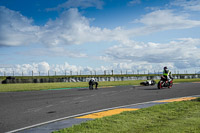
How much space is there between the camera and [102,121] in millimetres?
5691

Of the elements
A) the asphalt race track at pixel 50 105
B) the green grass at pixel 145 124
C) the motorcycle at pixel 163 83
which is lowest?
the asphalt race track at pixel 50 105

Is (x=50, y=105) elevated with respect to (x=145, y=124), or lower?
lower

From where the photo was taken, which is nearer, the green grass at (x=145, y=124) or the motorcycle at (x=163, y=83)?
the green grass at (x=145, y=124)

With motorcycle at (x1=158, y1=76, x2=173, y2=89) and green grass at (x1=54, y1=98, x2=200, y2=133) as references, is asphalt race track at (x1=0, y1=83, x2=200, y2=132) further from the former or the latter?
motorcycle at (x1=158, y1=76, x2=173, y2=89)

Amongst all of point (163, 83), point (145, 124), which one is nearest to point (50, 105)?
point (145, 124)

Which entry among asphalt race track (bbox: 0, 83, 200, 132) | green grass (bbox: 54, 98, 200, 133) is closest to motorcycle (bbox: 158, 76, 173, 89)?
asphalt race track (bbox: 0, 83, 200, 132)

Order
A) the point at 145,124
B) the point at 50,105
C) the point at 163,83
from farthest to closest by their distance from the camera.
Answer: the point at 163,83 → the point at 50,105 → the point at 145,124

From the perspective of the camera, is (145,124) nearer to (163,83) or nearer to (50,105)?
(50,105)

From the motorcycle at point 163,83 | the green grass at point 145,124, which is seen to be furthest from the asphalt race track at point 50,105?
the motorcycle at point 163,83

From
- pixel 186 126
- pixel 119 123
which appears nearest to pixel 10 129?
pixel 119 123

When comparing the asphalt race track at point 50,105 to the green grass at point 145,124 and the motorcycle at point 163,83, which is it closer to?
the green grass at point 145,124

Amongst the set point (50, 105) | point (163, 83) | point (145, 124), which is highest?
point (163, 83)

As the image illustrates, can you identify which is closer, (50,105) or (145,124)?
(145,124)

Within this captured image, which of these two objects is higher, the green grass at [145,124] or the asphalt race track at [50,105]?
the green grass at [145,124]
